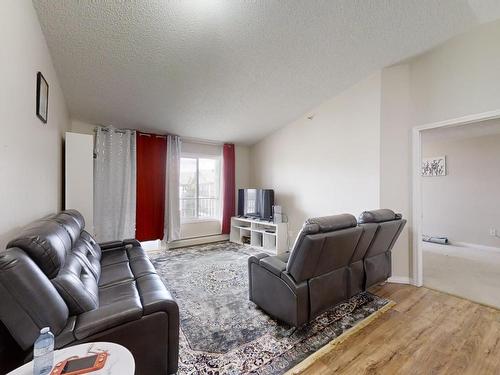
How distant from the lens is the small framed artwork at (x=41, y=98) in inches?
73.5

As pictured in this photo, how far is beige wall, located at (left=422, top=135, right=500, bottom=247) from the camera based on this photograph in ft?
14.6

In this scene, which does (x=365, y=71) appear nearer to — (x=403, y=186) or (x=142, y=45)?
(x=403, y=186)

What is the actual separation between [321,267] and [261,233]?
282cm

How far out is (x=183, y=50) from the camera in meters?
2.46

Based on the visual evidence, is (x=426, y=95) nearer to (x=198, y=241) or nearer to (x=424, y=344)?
(x=424, y=344)

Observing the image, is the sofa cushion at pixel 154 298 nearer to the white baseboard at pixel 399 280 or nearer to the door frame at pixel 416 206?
the white baseboard at pixel 399 280

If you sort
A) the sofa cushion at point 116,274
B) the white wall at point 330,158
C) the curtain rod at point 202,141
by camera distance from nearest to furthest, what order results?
the sofa cushion at point 116,274 → the white wall at point 330,158 → the curtain rod at point 202,141

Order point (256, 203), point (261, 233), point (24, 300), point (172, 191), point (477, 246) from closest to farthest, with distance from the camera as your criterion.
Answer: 1. point (24, 300)
2. point (172, 191)
3. point (477, 246)
4. point (261, 233)
5. point (256, 203)

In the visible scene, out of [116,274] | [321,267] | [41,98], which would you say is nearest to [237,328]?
[321,267]

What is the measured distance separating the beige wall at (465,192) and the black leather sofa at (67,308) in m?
5.87

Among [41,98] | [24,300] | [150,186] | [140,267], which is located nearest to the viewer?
[24,300]

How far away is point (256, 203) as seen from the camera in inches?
192

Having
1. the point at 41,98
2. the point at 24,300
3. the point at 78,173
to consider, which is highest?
the point at 41,98

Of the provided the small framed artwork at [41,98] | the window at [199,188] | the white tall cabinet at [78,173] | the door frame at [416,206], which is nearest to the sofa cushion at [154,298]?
the small framed artwork at [41,98]
